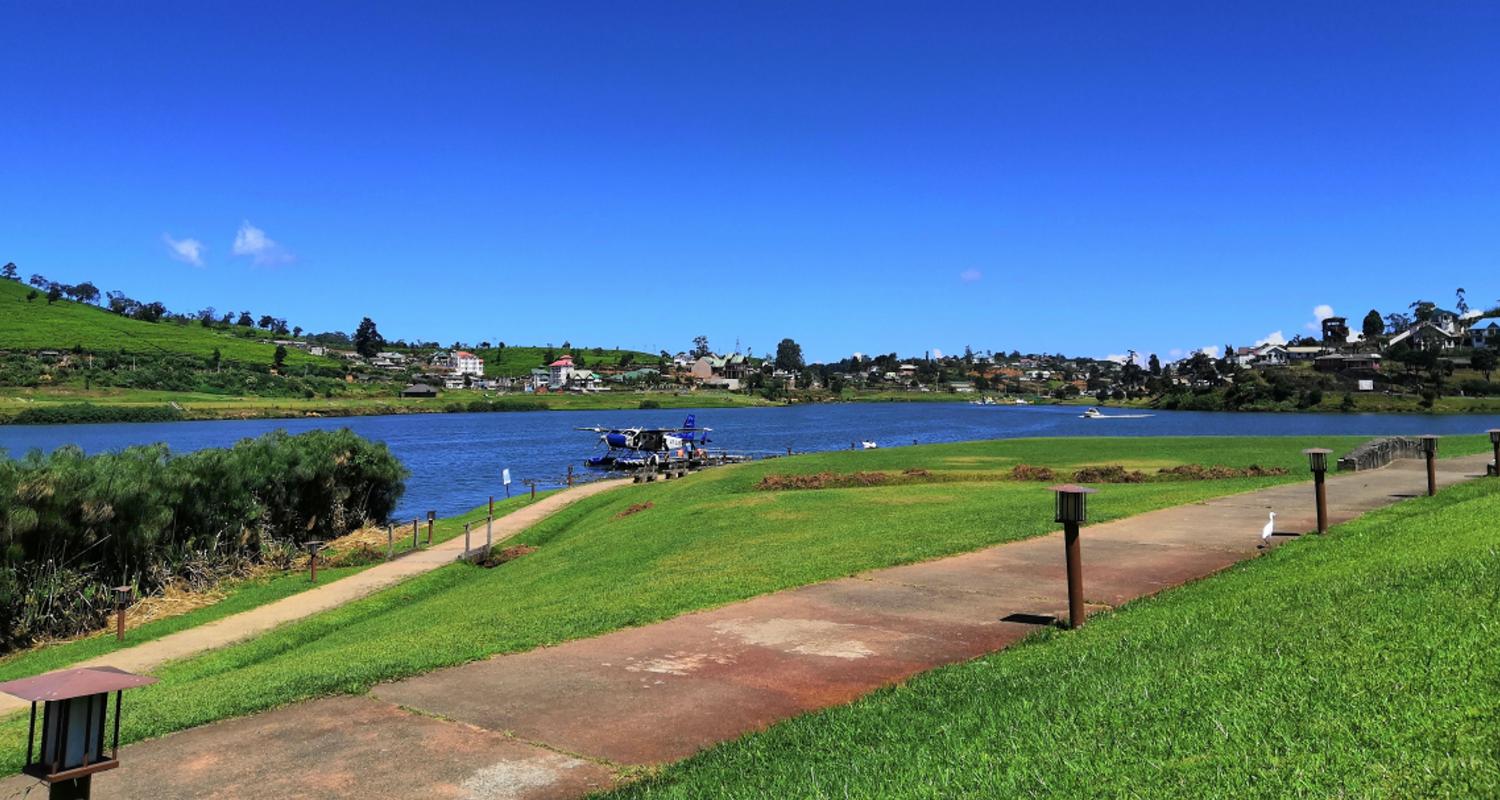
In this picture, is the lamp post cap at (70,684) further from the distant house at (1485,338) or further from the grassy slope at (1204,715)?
the distant house at (1485,338)

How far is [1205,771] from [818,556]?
1007 cm

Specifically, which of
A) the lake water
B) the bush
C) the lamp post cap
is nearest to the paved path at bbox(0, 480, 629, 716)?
the bush

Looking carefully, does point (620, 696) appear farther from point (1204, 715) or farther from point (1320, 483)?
point (1320, 483)

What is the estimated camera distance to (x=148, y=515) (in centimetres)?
2000

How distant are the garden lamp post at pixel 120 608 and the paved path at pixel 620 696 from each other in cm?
1258

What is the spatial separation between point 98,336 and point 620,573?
198 meters

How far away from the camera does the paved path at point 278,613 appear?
14.5m

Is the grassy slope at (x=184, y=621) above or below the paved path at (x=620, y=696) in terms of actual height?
below

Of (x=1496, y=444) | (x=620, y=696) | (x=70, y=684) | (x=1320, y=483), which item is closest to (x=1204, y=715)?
(x=620, y=696)

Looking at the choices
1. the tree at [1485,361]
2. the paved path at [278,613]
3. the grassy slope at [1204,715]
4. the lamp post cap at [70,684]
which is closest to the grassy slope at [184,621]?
the paved path at [278,613]

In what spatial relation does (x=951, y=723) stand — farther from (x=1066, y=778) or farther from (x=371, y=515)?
(x=371, y=515)

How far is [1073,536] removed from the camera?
8781mm

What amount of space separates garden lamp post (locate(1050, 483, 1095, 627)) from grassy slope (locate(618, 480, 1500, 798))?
462mm

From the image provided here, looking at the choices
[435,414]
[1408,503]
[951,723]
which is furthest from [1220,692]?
[435,414]
